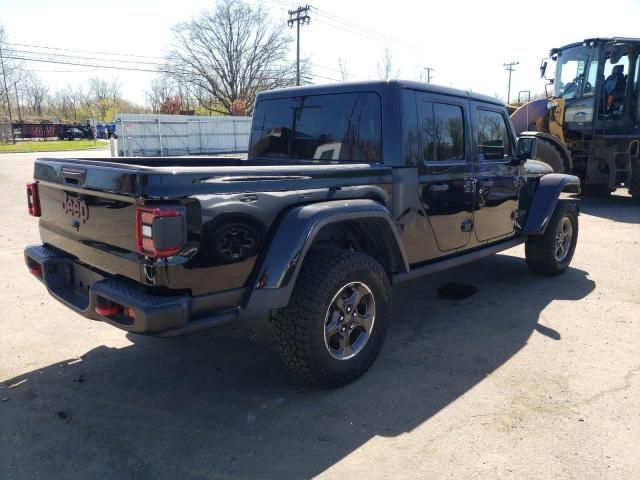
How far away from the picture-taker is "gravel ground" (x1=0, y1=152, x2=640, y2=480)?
2.54 meters

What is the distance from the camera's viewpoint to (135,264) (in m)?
2.57

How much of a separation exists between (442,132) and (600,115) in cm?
886

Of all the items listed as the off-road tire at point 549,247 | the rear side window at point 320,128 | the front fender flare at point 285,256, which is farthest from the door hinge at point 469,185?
the front fender flare at point 285,256

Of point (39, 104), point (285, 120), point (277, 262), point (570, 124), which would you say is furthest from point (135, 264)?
point (39, 104)

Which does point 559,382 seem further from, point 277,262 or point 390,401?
point 277,262

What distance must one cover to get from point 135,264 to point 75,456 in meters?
1.04

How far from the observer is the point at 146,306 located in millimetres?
2412

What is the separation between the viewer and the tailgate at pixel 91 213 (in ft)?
8.39

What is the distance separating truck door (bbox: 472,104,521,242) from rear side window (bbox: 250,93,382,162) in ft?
4.05

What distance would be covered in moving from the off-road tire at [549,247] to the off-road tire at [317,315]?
119 inches

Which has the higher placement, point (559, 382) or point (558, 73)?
point (558, 73)

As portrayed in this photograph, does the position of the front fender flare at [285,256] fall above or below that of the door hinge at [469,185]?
below

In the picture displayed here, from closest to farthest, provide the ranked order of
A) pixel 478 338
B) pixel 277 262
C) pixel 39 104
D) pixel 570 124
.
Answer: pixel 277 262 → pixel 478 338 → pixel 570 124 → pixel 39 104

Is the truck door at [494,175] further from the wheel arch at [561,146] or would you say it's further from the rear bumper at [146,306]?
the wheel arch at [561,146]
